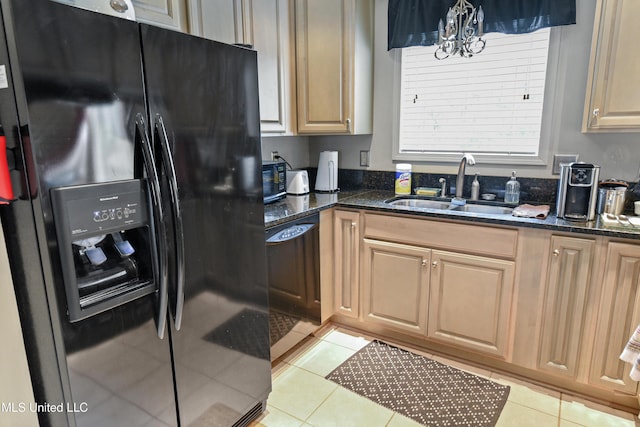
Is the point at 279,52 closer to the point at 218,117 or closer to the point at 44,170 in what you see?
the point at 218,117

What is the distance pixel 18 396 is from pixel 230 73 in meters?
1.27

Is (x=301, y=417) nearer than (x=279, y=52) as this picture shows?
Yes

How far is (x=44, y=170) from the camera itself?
1023 millimetres

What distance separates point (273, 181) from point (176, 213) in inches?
48.1

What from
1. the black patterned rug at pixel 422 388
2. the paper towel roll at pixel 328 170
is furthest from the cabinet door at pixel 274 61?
the black patterned rug at pixel 422 388

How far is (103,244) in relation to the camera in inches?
48.0

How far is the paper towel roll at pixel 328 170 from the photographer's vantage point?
2.87 metres

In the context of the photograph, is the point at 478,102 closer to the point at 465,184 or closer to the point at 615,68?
the point at 465,184

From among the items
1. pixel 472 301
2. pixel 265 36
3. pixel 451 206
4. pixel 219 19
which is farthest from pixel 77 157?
pixel 451 206

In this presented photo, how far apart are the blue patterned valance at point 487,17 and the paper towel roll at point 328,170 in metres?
0.84

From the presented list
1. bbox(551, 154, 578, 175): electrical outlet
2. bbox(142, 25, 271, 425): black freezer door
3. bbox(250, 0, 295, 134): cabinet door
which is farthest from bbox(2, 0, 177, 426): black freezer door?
bbox(551, 154, 578, 175): electrical outlet

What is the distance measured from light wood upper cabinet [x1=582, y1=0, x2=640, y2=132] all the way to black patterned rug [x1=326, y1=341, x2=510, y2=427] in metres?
1.47

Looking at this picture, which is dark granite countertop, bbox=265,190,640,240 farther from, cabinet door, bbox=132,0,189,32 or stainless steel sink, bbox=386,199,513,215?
cabinet door, bbox=132,0,189,32

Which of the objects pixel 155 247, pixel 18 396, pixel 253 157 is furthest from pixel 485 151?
pixel 18 396
